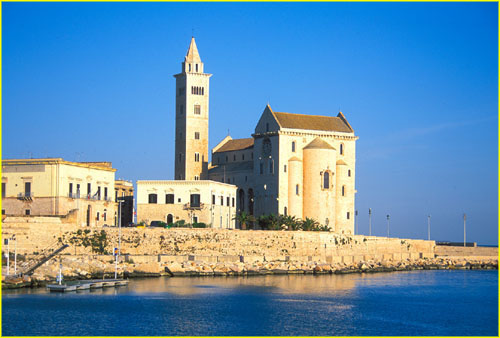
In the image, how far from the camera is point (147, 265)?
67688 mm

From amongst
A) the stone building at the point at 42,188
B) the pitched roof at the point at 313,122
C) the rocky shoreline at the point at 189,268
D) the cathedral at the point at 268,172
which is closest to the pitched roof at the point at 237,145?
the cathedral at the point at 268,172

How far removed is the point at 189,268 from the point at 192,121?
2900 cm

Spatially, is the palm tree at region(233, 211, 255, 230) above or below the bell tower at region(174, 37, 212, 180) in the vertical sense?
below

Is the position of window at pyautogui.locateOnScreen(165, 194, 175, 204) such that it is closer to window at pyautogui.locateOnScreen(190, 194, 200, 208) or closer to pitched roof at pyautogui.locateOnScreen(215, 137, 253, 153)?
window at pyautogui.locateOnScreen(190, 194, 200, 208)

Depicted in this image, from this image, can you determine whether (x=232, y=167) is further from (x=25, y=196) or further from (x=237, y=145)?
(x=25, y=196)

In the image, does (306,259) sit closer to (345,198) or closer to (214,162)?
(345,198)

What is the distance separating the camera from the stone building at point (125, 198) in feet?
301

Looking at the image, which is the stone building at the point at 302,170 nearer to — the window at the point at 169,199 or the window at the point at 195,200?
the window at the point at 195,200

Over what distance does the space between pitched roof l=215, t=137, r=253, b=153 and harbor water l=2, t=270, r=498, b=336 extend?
3045 centimetres

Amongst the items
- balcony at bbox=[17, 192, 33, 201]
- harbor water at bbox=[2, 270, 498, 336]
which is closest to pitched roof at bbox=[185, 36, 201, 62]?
balcony at bbox=[17, 192, 33, 201]

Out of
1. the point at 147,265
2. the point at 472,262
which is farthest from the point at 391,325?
→ the point at 472,262

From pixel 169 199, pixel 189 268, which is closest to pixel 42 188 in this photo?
pixel 189 268

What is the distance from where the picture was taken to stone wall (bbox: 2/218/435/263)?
67.3 metres

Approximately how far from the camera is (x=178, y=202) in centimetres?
8556
